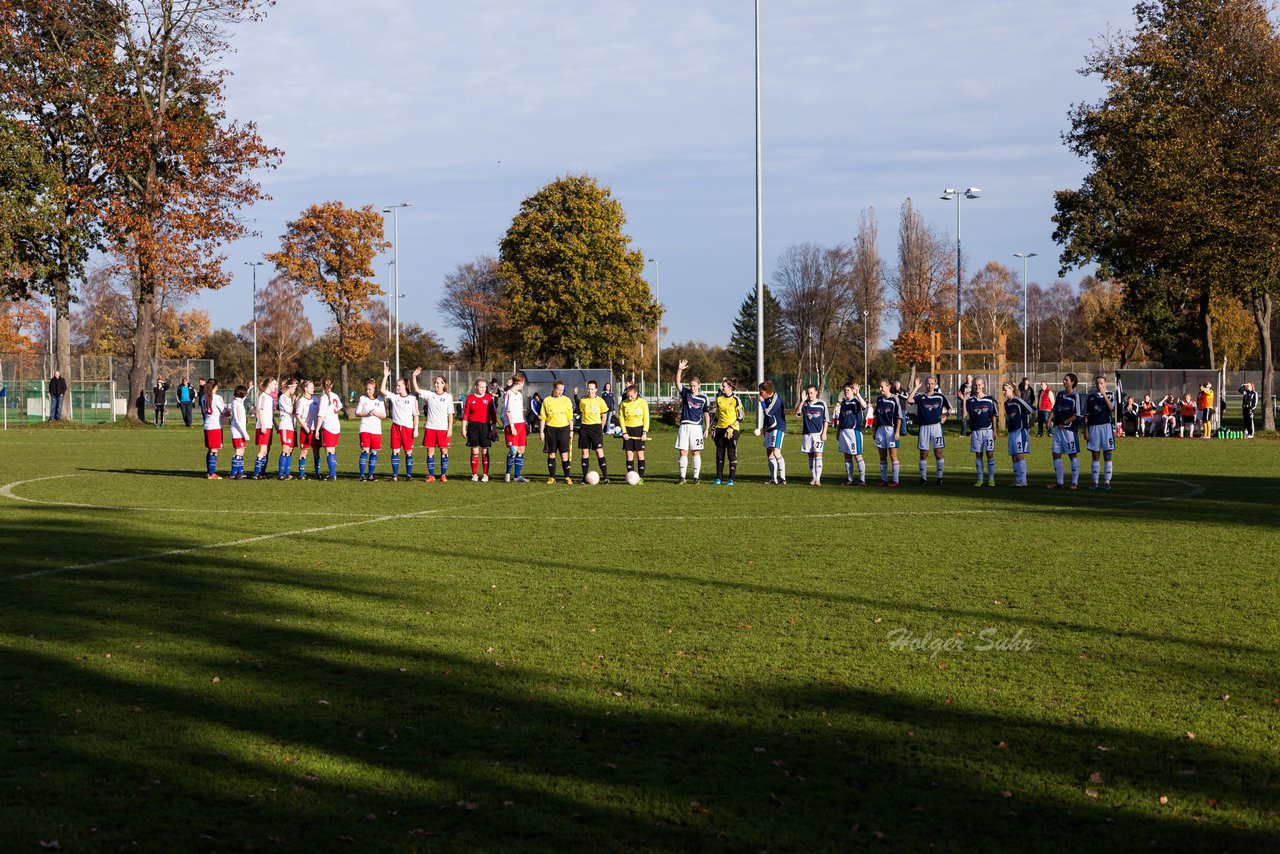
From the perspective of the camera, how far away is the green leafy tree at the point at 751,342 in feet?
315

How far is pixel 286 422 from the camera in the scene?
Result: 23250 millimetres

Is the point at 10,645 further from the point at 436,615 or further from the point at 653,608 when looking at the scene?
the point at 653,608

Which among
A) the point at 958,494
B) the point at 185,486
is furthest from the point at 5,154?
the point at 958,494

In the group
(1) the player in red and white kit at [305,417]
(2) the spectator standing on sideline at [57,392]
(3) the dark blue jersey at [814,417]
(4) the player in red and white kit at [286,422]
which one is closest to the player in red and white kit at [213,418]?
(4) the player in red and white kit at [286,422]

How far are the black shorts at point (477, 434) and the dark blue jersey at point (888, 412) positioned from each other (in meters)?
7.21

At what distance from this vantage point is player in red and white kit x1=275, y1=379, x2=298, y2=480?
75.3 feet

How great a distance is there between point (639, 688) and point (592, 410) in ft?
50.7

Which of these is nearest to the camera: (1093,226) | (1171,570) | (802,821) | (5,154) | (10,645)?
(802,821)

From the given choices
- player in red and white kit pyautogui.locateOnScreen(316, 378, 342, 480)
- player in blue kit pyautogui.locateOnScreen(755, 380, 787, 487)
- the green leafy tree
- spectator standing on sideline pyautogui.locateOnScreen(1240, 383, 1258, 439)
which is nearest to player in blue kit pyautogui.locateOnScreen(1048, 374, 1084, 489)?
player in blue kit pyautogui.locateOnScreen(755, 380, 787, 487)

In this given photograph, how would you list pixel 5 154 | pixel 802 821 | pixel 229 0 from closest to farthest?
pixel 802 821, pixel 5 154, pixel 229 0

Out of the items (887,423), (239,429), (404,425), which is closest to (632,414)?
(404,425)

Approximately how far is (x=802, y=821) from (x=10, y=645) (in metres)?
5.85

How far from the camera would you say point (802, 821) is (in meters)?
5.12

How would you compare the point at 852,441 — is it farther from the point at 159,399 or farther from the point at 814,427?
the point at 159,399
